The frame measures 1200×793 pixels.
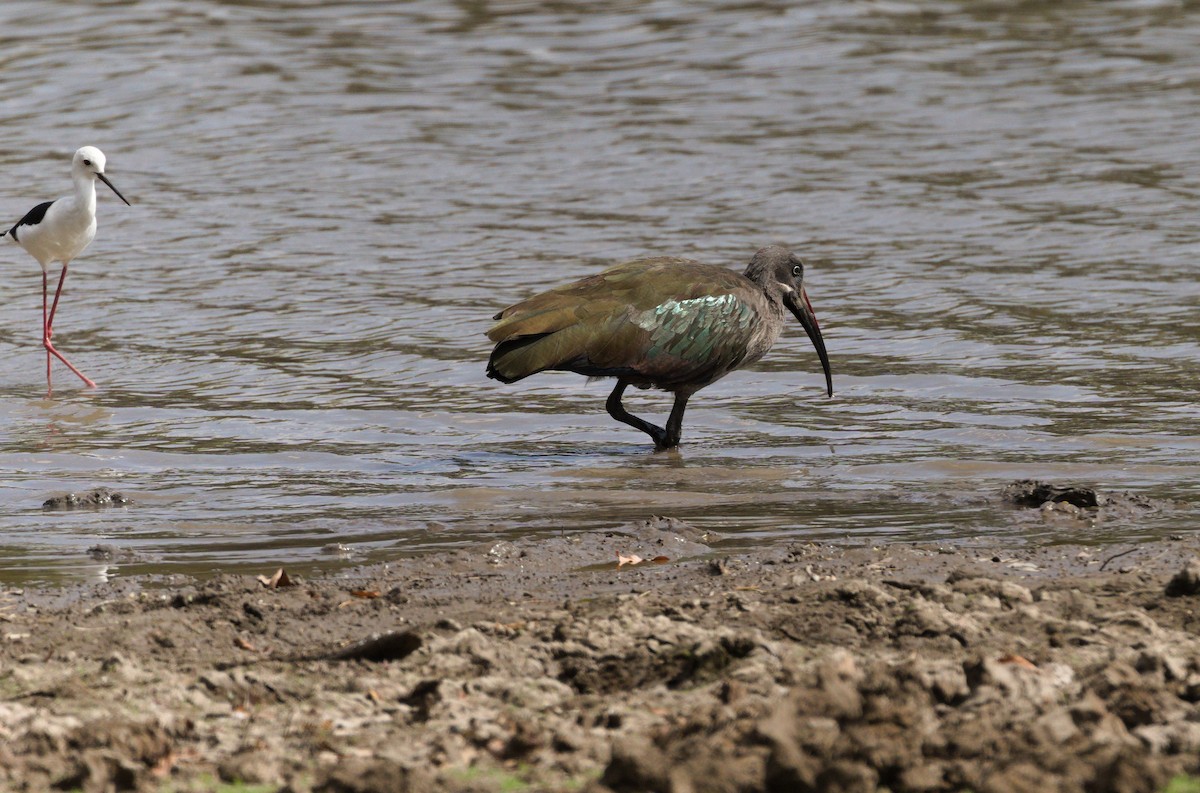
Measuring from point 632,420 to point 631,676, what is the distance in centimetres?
486

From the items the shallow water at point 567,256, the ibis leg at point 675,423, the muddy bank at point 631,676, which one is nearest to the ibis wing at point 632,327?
the ibis leg at point 675,423

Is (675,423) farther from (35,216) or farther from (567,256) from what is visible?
(35,216)

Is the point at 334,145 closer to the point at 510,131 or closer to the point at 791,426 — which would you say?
the point at 510,131

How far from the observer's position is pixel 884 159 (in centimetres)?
1717

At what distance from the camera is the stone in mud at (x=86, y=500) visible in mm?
Result: 7742

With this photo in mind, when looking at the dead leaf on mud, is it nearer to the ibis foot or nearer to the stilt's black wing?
the ibis foot

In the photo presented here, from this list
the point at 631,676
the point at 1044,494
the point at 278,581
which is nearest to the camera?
the point at 631,676

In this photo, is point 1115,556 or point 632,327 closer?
A: point 1115,556

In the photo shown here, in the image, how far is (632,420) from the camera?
378 inches

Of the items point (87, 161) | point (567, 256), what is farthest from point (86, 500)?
point (567, 256)

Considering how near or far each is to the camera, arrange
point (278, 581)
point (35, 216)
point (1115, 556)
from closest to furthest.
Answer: point (278, 581)
point (1115, 556)
point (35, 216)

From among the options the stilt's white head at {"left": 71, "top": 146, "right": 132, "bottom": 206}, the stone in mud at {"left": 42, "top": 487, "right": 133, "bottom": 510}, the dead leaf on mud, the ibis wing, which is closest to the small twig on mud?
the dead leaf on mud

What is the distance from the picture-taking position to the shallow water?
821 cm

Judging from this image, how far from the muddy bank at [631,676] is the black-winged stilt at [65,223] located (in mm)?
7070
